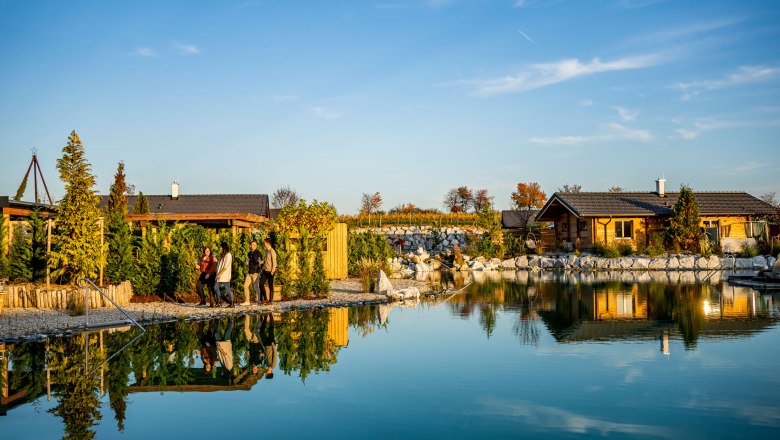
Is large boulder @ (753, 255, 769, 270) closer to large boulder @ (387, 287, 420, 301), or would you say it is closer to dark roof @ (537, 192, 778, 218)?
dark roof @ (537, 192, 778, 218)

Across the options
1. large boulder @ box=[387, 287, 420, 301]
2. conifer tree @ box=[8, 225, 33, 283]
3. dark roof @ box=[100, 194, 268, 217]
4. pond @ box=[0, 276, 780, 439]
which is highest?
dark roof @ box=[100, 194, 268, 217]

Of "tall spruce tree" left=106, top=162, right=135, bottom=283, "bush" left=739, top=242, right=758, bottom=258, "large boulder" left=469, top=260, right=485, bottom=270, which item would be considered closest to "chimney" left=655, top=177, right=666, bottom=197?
"bush" left=739, top=242, right=758, bottom=258

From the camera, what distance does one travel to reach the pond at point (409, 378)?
6.33m

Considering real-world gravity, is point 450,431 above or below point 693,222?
below

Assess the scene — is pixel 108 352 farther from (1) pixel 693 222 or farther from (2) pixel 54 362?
(1) pixel 693 222

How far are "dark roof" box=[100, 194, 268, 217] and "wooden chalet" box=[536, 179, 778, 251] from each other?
1900cm

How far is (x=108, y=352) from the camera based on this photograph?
1005 cm

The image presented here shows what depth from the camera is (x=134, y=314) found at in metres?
14.6

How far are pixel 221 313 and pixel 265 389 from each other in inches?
294

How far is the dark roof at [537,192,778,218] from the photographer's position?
129ft

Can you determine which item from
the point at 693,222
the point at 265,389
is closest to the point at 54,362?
the point at 265,389

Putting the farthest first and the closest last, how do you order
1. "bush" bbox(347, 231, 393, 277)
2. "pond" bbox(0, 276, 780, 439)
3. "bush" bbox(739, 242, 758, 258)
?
"bush" bbox(739, 242, 758, 258) → "bush" bbox(347, 231, 393, 277) → "pond" bbox(0, 276, 780, 439)

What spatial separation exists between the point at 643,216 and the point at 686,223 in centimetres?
321

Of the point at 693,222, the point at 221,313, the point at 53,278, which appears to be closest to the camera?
the point at 221,313
